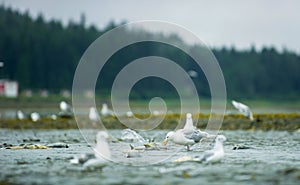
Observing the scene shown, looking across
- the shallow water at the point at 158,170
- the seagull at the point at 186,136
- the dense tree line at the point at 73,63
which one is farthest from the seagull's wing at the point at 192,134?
the dense tree line at the point at 73,63

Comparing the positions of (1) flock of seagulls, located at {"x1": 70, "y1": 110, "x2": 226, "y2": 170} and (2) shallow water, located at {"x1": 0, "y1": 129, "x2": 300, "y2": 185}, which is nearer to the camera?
(2) shallow water, located at {"x1": 0, "y1": 129, "x2": 300, "y2": 185}

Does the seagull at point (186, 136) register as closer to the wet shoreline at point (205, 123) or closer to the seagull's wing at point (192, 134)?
the seagull's wing at point (192, 134)

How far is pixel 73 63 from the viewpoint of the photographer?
524 feet

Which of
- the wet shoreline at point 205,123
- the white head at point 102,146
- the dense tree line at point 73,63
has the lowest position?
the white head at point 102,146

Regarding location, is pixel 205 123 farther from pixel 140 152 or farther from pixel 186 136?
pixel 140 152

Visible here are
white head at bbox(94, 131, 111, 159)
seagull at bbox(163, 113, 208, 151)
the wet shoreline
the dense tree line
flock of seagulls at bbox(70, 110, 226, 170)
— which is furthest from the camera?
the dense tree line

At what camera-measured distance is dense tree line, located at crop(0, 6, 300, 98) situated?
503 ft

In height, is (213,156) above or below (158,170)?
above

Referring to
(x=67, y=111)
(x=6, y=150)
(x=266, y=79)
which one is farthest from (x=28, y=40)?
(x=6, y=150)

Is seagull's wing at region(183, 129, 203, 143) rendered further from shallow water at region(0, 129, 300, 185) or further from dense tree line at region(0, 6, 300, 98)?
dense tree line at region(0, 6, 300, 98)

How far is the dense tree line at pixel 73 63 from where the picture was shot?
15325cm

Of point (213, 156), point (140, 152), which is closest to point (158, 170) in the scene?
point (213, 156)

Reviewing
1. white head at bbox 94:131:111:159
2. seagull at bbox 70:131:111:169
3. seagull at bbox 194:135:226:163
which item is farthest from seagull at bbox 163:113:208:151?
white head at bbox 94:131:111:159

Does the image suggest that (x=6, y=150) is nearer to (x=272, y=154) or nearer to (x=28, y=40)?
(x=272, y=154)
